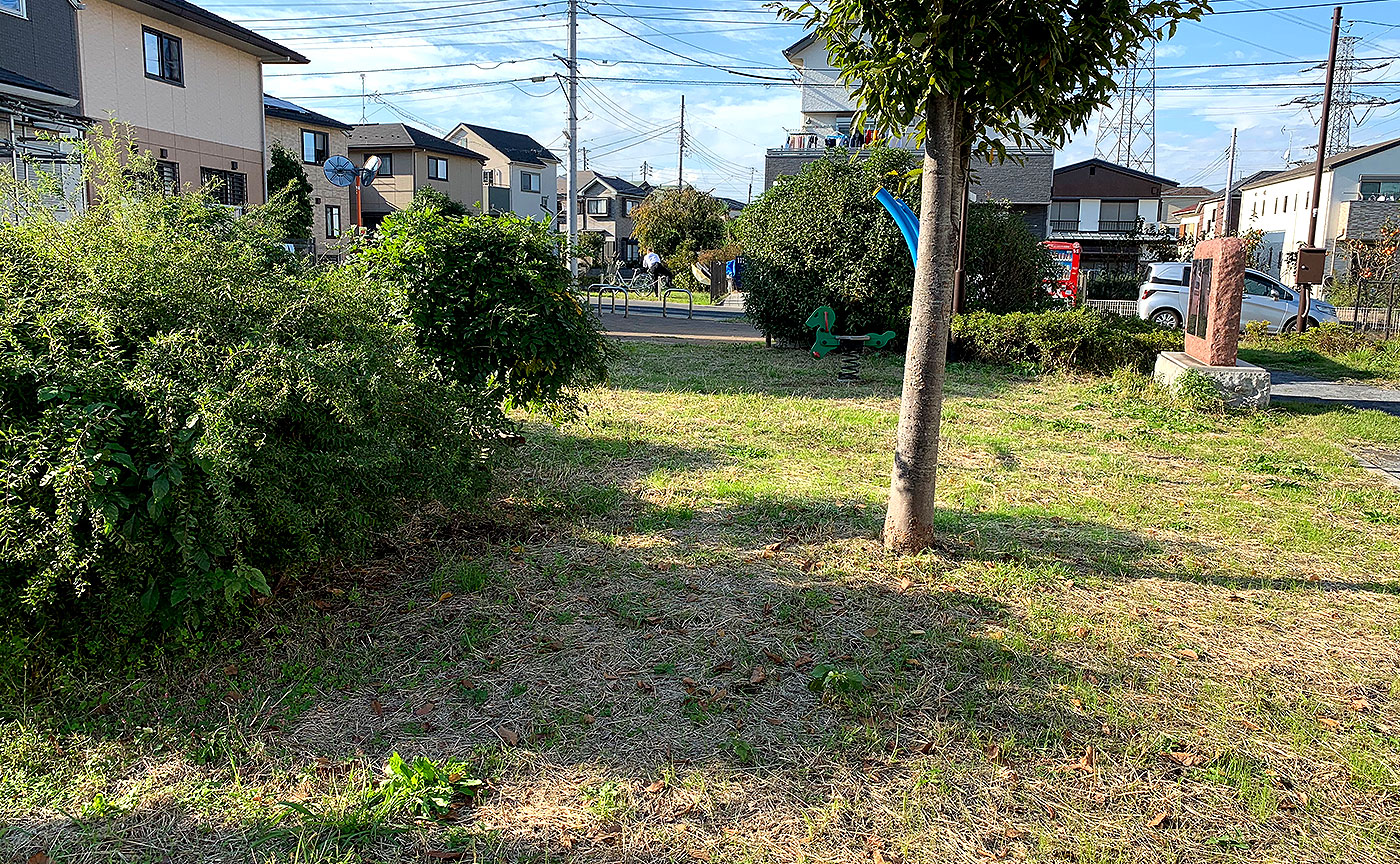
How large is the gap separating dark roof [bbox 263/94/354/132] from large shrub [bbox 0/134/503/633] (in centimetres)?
3231

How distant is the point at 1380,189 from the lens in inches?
1598

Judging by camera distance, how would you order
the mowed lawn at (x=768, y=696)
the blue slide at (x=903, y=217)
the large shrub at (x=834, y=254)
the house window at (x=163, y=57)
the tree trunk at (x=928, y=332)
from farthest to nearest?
1. the house window at (x=163, y=57)
2. the large shrub at (x=834, y=254)
3. the blue slide at (x=903, y=217)
4. the tree trunk at (x=928, y=332)
5. the mowed lawn at (x=768, y=696)

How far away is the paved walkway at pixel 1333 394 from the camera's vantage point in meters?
10.5

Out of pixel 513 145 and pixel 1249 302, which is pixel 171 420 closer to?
pixel 1249 302

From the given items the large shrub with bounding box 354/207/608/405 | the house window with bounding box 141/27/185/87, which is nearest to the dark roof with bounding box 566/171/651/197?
the house window with bounding box 141/27/185/87

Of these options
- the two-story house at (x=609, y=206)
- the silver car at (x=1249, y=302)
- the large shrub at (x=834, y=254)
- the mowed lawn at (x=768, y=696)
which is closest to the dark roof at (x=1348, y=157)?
the silver car at (x=1249, y=302)

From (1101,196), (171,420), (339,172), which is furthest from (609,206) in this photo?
(171,420)

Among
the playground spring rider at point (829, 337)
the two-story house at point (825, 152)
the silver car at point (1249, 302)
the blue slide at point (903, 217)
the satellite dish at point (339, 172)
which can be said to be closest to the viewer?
the blue slide at point (903, 217)

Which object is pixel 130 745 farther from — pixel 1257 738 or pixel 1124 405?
pixel 1124 405

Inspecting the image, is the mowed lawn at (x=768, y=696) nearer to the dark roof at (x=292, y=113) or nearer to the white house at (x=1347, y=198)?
the dark roof at (x=292, y=113)

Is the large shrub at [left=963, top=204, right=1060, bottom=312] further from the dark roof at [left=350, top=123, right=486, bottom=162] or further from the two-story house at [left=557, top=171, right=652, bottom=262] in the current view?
the two-story house at [left=557, top=171, right=652, bottom=262]

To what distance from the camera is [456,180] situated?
4525 centimetres

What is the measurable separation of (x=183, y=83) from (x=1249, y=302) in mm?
22416

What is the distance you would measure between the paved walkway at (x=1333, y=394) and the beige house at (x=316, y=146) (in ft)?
94.5
